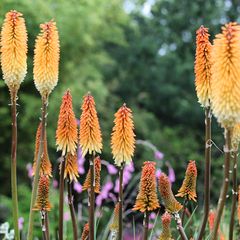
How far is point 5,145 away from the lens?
1487 cm

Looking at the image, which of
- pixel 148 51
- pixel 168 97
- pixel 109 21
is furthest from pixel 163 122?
pixel 109 21

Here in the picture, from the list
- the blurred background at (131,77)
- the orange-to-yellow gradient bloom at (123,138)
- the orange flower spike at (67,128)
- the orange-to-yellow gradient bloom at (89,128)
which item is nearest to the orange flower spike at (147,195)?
the orange-to-yellow gradient bloom at (123,138)

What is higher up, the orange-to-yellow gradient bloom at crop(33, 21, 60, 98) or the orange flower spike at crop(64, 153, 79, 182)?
the orange-to-yellow gradient bloom at crop(33, 21, 60, 98)

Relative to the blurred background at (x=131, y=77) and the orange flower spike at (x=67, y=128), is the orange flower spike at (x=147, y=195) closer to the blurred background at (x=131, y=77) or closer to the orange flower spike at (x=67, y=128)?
the orange flower spike at (x=67, y=128)

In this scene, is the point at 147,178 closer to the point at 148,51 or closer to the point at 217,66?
the point at 217,66

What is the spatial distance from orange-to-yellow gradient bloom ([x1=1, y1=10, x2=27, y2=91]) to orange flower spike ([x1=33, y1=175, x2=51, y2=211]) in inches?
20.3

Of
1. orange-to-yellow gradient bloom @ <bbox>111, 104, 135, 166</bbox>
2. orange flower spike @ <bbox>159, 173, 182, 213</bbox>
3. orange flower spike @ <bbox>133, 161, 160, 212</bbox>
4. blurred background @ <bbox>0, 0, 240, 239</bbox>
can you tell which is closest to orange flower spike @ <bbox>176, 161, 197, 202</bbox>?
orange flower spike @ <bbox>159, 173, 182, 213</bbox>

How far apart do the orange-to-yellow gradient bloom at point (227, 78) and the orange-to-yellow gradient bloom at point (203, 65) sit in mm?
366

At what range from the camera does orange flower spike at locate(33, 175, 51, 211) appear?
2994 mm

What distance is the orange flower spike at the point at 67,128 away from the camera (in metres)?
2.90

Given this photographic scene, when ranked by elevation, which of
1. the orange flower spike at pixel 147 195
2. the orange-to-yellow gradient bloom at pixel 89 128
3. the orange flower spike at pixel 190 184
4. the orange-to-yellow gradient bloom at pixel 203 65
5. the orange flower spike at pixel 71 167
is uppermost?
the orange-to-yellow gradient bloom at pixel 203 65

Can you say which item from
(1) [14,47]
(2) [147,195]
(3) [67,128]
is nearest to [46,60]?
(1) [14,47]

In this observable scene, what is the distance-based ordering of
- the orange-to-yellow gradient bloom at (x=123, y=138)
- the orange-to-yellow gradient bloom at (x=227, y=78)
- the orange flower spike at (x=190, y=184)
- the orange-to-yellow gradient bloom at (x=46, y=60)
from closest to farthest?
the orange-to-yellow gradient bloom at (x=227, y=78), the orange-to-yellow gradient bloom at (x=123, y=138), the orange-to-yellow gradient bloom at (x=46, y=60), the orange flower spike at (x=190, y=184)

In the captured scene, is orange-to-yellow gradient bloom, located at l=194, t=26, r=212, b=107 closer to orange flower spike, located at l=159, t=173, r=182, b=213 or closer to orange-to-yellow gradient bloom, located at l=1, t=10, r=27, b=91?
orange flower spike, located at l=159, t=173, r=182, b=213
